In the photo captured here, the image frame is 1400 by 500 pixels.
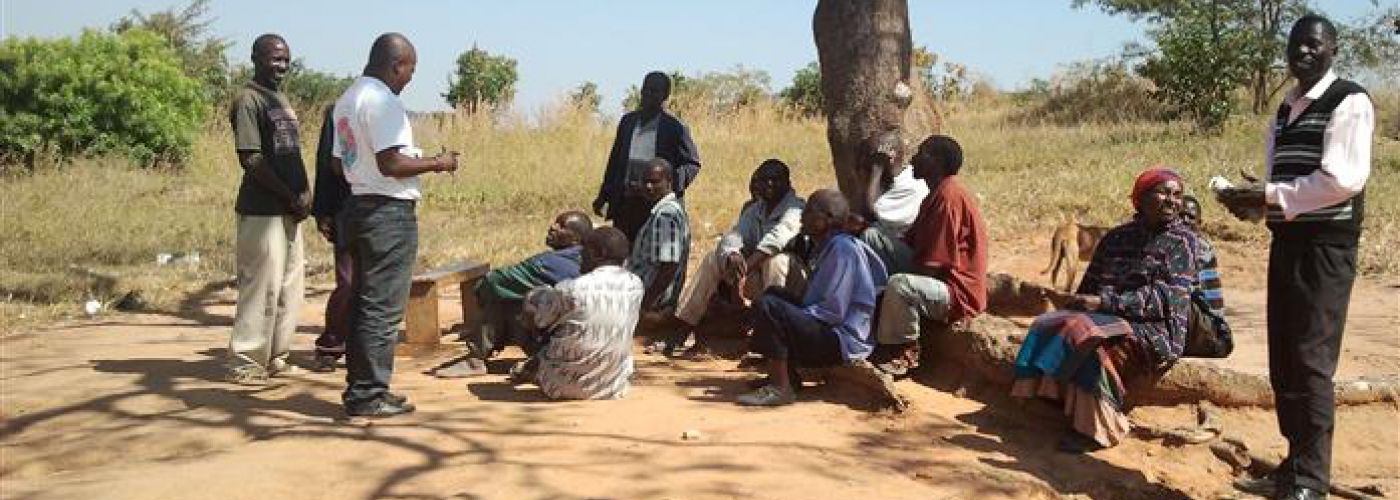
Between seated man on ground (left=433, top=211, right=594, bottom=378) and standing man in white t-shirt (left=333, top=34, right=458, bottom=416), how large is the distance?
1011mm

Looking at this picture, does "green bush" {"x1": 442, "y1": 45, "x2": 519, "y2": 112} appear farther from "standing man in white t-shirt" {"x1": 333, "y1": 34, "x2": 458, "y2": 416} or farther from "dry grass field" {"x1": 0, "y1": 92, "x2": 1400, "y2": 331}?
"standing man in white t-shirt" {"x1": 333, "y1": 34, "x2": 458, "y2": 416}

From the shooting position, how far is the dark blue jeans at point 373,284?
4.78m

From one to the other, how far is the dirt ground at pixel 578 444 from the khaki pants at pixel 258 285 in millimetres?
201

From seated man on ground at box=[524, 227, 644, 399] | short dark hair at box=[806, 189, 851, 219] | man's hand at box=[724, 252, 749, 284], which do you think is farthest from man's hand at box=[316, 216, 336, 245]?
short dark hair at box=[806, 189, 851, 219]

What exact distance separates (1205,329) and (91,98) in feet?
46.1

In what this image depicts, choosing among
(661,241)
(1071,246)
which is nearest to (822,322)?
(661,241)

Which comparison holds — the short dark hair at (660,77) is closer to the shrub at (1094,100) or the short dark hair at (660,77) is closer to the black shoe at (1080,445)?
the black shoe at (1080,445)

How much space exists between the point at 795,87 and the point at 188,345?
18.8 metres

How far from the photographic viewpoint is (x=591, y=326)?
517 cm

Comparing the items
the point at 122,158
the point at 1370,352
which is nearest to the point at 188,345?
the point at 1370,352

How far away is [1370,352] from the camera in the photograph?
6.53 meters

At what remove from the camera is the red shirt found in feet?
17.1

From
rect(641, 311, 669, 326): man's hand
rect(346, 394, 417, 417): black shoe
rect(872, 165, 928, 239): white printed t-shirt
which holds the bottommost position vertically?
rect(346, 394, 417, 417): black shoe

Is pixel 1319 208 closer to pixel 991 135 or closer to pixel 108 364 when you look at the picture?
pixel 108 364
